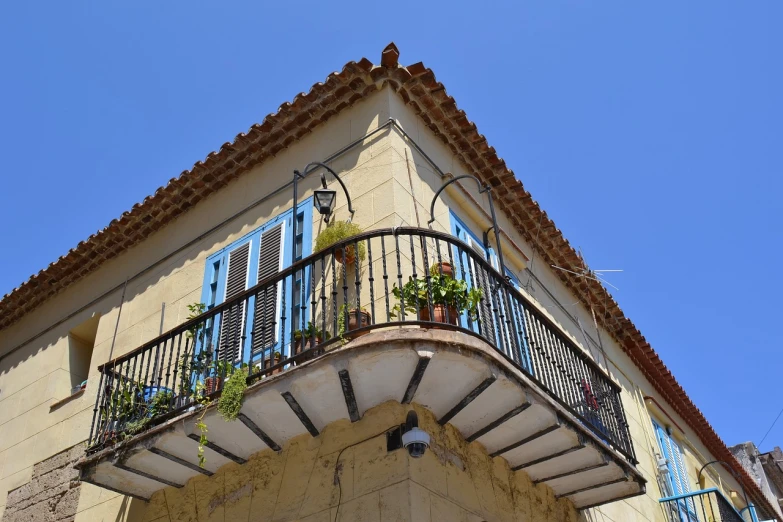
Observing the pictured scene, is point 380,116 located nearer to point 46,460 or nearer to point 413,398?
point 413,398

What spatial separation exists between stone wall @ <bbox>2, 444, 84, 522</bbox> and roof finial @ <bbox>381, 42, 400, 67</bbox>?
5588 millimetres

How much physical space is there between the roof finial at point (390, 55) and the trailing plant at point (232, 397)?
13.7 ft

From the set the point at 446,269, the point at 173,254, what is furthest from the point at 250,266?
the point at 446,269

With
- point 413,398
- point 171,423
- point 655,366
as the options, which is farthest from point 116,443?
point 655,366

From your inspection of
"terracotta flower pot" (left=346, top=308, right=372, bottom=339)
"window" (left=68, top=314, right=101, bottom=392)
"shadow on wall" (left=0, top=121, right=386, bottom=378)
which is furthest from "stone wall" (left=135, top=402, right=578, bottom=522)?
"window" (left=68, top=314, right=101, bottom=392)

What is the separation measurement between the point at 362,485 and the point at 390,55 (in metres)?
4.81

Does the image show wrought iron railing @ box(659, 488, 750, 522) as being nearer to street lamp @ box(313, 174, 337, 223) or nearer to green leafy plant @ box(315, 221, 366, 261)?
green leafy plant @ box(315, 221, 366, 261)

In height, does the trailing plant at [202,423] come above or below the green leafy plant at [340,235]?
below

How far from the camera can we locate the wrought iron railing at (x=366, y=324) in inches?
232

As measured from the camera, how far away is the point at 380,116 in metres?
8.20

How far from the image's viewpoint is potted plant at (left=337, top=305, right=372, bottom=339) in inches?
224

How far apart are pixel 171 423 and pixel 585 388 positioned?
3991 millimetres

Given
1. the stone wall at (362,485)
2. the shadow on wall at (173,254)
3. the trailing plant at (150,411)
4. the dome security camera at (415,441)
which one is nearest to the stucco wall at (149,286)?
the shadow on wall at (173,254)

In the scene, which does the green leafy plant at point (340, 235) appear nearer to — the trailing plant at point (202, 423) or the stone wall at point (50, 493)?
the trailing plant at point (202, 423)
